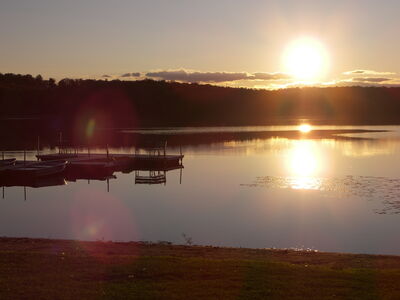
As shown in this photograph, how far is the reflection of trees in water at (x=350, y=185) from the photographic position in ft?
87.5

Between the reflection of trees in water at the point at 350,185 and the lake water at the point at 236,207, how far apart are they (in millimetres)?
50

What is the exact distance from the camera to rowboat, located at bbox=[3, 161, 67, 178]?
3697cm

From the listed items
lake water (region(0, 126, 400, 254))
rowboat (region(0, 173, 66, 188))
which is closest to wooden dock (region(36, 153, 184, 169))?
lake water (region(0, 126, 400, 254))

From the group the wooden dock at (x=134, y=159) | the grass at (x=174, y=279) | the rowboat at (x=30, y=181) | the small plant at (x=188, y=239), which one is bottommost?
the rowboat at (x=30, y=181)

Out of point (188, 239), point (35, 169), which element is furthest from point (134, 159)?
point (188, 239)

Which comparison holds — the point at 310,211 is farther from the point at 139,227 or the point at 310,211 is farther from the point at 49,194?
the point at 49,194

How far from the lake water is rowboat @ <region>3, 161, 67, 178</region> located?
7.47 feet

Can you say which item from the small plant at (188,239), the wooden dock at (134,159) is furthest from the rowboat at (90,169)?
the small plant at (188,239)

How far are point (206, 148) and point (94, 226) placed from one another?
37475 millimetres

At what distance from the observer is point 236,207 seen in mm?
24938

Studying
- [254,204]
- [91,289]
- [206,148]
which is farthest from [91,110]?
[91,289]

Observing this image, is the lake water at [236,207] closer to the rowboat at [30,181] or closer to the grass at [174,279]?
the rowboat at [30,181]

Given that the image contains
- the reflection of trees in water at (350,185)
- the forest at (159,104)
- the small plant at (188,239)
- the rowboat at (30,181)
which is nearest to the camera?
the small plant at (188,239)

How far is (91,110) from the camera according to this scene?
160375mm
